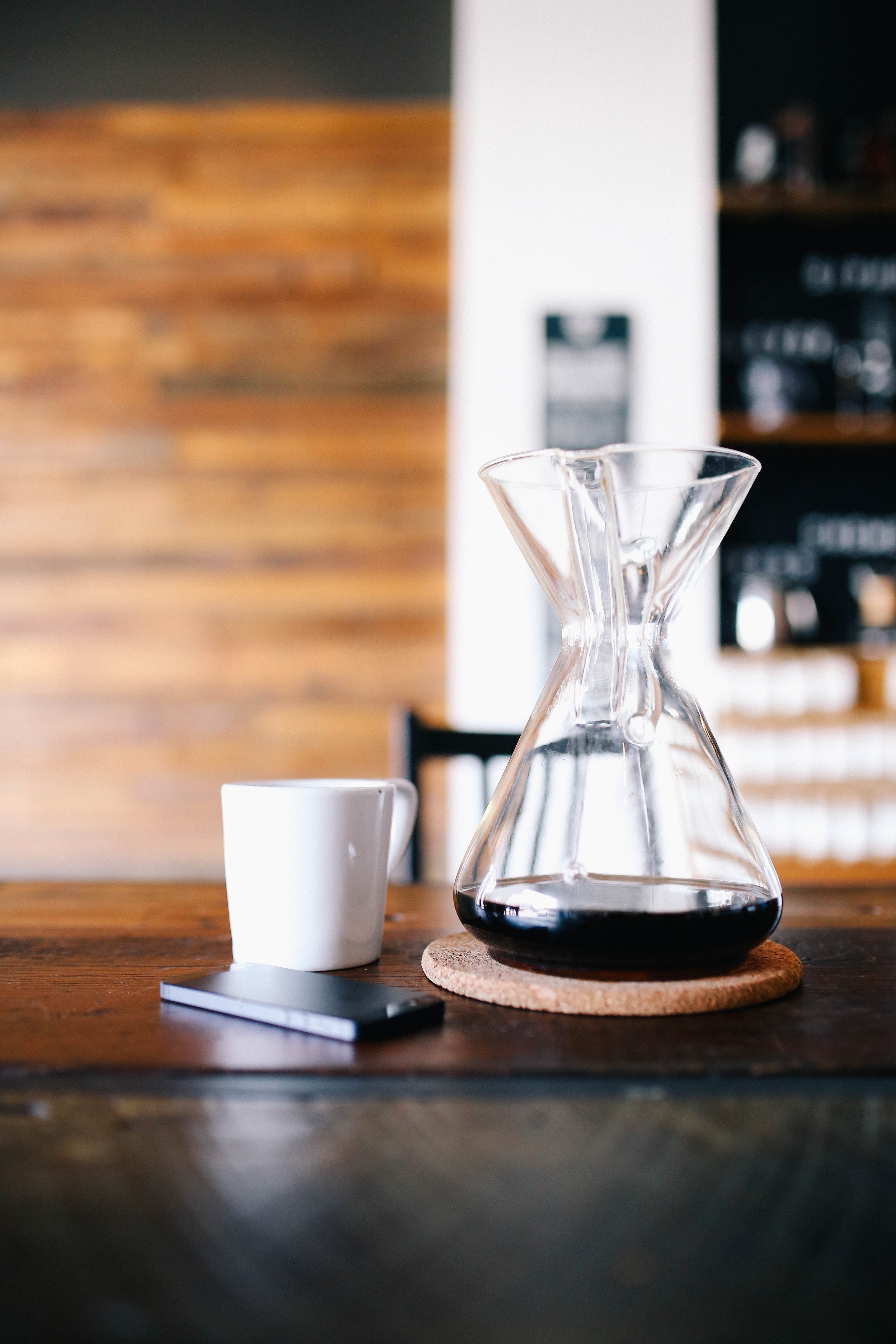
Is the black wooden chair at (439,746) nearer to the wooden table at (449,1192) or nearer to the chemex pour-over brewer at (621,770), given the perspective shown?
the chemex pour-over brewer at (621,770)

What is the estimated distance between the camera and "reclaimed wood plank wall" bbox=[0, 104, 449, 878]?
2771mm

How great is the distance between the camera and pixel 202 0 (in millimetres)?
2807

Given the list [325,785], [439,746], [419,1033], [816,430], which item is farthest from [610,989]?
[816,430]

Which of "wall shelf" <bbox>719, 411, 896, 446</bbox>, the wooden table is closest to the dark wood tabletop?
the wooden table

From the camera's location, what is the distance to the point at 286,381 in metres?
2.79

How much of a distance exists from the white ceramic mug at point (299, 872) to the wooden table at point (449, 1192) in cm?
14

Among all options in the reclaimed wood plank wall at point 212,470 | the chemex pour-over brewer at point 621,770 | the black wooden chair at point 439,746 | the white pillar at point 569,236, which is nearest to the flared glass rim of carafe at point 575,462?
the chemex pour-over brewer at point 621,770

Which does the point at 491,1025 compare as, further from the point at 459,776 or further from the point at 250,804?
the point at 459,776

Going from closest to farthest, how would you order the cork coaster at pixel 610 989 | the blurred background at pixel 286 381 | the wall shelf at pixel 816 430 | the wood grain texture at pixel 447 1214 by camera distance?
the wood grain texture at pixel 447 1214 < the cork coaster at pixel 610 989 < the wall shelf at pixel 816 430 < the blurred background at pixel 286 381

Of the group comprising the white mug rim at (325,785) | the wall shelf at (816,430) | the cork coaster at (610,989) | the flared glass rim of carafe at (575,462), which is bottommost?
the cork coaster at (610,989)

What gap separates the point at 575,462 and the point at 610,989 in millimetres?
245

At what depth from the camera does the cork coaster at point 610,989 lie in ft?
1.64

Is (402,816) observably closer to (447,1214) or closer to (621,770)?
(621,770)

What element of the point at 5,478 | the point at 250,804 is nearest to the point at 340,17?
the point at 5,478
